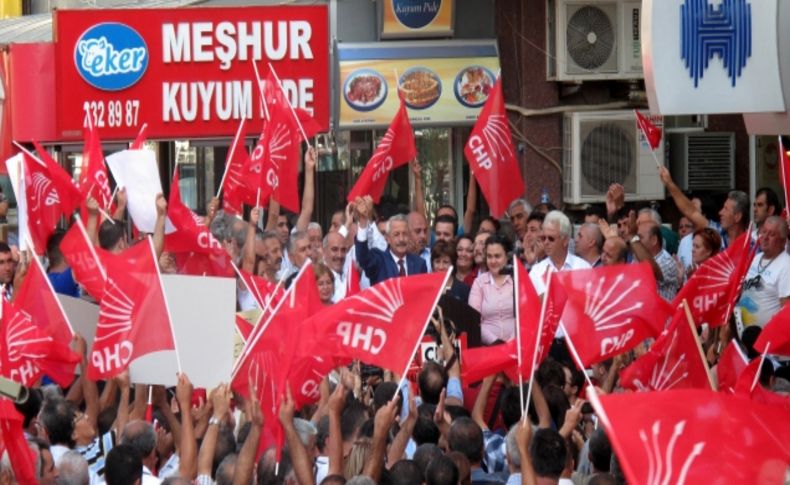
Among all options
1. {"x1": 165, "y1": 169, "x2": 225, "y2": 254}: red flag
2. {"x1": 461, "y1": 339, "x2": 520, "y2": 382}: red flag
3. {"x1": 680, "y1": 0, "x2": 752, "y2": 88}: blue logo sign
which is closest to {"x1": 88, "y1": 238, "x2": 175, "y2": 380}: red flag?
{"x1": 461, "y1": 339, "x2": 520, "y2": 382}: red flag

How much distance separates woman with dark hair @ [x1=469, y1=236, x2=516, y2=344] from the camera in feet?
40.0

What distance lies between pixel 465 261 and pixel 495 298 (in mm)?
1279

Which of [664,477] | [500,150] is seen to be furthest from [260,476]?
[500,150]

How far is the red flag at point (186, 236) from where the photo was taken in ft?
42.5

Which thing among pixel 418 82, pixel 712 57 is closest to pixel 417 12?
pixel 418 82

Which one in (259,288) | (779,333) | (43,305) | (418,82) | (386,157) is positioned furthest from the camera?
(418,82)

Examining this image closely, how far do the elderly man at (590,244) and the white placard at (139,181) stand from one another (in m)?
3.14

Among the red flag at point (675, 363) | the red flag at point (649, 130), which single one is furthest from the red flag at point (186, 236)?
the red flag at point (649, 130)

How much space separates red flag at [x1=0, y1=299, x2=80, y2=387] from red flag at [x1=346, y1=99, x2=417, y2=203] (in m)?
4.73

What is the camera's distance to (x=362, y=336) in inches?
362

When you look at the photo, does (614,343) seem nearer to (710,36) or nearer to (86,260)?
(710,36)

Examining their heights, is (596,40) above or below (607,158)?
above

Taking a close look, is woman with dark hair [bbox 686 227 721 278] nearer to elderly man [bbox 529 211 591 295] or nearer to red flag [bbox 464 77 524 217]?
elderly man [bbox 529 211 591 295]

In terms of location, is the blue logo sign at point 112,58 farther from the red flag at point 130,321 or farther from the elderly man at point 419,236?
the red flag at point 130,321
